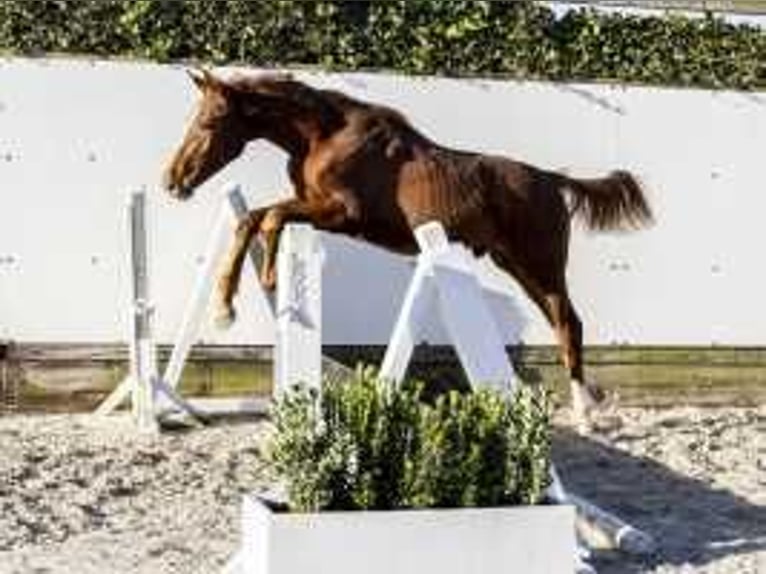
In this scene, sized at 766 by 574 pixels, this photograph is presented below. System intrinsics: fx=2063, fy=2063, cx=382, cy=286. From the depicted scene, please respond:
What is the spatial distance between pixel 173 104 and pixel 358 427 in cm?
482

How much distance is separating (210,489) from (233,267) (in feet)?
4.52

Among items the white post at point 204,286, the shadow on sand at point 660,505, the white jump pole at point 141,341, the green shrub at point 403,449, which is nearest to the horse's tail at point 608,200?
the shadow on sand at point 660,505

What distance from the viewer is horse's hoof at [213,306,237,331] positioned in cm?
1104

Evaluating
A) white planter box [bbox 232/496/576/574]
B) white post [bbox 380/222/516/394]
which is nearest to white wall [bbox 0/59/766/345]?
white post [bbox 380/222/516/394]

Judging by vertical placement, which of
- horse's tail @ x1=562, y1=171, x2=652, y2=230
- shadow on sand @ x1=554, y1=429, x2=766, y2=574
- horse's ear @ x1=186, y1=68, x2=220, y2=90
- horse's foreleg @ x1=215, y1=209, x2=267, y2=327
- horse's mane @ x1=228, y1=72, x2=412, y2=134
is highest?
horse's ear @ x1=186, y1=68, x2=220, y2=90

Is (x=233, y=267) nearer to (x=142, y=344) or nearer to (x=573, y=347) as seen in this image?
(x=142, y=344)

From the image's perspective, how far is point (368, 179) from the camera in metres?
11.7

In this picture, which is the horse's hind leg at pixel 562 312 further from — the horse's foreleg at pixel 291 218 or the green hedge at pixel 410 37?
the green hedge at pixel 410 37

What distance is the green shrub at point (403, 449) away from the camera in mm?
7797

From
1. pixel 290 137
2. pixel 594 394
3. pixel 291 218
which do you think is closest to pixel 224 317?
pixel 291 218

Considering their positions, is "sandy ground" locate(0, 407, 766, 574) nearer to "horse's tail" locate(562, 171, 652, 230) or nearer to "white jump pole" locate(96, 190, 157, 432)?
"white jump pole" locate(96, 190, 157, 432)

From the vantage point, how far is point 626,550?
355 inches

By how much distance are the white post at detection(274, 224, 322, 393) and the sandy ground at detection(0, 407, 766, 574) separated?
0.86 meters

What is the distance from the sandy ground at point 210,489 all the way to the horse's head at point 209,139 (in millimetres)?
1413
